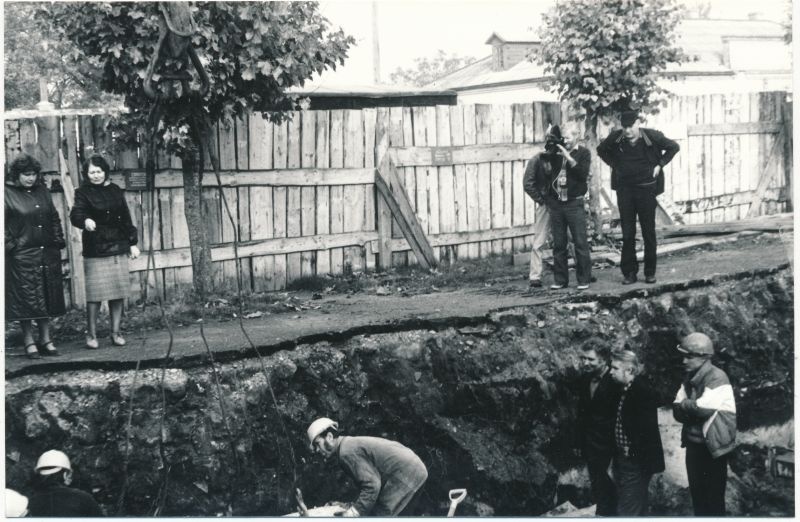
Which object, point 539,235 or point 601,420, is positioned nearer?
point 601,420

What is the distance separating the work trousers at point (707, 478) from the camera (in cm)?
463

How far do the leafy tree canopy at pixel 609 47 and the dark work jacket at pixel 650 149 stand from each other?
1636mm

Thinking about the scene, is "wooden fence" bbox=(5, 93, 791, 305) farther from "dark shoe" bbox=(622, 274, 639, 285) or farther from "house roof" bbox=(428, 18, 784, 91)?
"dark shoe" bbox=(622, 274, 639, 285)

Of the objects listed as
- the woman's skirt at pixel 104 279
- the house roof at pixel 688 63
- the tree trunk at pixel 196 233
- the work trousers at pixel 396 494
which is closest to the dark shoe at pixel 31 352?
the woman's skirt at pixel 104 279

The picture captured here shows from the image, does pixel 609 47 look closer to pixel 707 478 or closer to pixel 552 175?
pixel 552 175

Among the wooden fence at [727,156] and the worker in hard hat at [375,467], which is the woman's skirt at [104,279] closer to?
the worker in hard hat at [375,467]

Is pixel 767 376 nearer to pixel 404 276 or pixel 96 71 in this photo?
pixel 404 276

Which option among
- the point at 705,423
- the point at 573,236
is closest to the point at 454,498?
the point at 705,423

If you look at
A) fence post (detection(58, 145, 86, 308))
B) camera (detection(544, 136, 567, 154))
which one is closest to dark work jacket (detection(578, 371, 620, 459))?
camera (detection(544, 136, 567, 154))

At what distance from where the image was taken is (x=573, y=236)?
22.1 feet

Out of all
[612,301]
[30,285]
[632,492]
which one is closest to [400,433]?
[632,492]

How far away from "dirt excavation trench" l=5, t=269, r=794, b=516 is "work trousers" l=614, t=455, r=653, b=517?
1.52 feet

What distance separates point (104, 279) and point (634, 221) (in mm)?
3953

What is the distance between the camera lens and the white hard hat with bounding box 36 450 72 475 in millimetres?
4551
